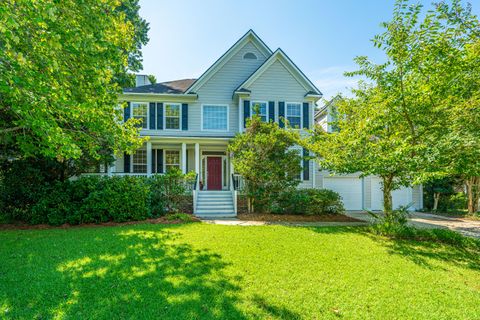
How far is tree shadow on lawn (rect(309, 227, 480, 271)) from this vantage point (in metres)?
5.19

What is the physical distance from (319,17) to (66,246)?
12.0 metres

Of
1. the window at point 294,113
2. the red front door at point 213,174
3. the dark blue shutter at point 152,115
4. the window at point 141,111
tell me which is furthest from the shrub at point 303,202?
the window at point 141,111

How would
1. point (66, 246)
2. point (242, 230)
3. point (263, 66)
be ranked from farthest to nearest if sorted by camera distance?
point (263, 66), point (242, 230), point (66, 246)

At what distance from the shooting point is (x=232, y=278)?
402 centimetres

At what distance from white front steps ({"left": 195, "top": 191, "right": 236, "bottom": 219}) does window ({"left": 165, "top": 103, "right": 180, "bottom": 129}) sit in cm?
459

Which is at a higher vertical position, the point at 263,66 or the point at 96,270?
the point at 263,66

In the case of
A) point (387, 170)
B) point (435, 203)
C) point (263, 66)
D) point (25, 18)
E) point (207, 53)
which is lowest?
point (435, 203)

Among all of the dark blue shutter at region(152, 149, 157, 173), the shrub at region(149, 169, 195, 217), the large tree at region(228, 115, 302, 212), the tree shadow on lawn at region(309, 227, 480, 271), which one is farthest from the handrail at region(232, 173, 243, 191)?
the tree shadow on lawn at region(309, 227, 480, 271)

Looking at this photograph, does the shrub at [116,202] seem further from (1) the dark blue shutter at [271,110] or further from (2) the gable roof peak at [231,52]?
(1) the dark blue shutter at [271,110]

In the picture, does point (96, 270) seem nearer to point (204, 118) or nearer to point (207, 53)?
point (204, 118)

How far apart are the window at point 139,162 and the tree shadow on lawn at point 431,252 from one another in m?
11.7

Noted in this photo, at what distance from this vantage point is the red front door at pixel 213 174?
1488 cm

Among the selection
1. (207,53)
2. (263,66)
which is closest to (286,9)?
(263,66)

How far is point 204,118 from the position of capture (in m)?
14.2
